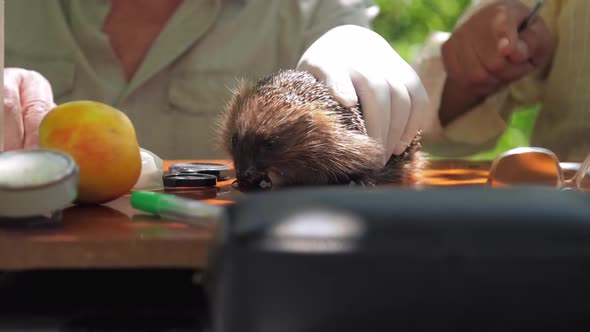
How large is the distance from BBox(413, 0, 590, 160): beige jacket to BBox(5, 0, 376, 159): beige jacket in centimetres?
45

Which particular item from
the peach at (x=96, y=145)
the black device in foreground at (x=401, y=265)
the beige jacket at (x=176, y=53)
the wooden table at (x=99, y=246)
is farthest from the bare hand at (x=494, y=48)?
the black device in foreground at (x=401, y=265)

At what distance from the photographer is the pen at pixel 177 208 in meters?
0.60

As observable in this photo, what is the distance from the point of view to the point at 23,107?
1.15 meters

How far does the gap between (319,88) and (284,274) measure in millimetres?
598

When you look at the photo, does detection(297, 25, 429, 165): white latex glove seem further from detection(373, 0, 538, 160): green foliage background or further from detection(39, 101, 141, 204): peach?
detection(373, 0, 538, 160): green foliage background

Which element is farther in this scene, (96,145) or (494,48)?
(494,48)

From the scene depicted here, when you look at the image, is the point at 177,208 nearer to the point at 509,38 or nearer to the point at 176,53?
the point at 509,38

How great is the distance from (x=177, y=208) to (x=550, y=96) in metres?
1.48

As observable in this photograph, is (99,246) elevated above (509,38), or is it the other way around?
(509,38)

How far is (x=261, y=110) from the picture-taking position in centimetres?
84

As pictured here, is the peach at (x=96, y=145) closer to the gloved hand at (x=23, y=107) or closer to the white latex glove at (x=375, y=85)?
the white latex glove at (x=375, y=85)

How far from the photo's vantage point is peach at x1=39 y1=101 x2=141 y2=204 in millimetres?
719

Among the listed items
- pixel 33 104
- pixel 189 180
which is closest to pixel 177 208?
pixel 189 180

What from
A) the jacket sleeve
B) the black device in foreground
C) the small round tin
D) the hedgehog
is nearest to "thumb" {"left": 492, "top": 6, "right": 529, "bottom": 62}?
the jacket sleeve
